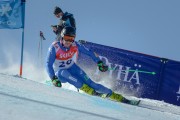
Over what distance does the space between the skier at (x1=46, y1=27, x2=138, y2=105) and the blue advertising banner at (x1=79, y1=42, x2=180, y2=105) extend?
1.58m

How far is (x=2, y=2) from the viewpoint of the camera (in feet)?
27.9

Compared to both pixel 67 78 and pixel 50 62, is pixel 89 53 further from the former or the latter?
pixel 50 62

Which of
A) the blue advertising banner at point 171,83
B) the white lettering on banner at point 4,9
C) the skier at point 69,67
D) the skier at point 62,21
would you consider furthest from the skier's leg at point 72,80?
the blue advertising banner at point 171,83

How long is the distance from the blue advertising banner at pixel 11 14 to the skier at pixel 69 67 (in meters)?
1.67

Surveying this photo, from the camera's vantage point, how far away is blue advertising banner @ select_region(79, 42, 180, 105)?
8727mm

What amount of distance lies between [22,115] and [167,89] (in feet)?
20.9

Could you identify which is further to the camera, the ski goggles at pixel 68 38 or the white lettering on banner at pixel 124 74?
the white lettering on banner at pixel 124 74

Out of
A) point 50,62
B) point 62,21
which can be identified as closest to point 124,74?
point 62,21

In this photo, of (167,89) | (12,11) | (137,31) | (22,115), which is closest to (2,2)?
(12,11)

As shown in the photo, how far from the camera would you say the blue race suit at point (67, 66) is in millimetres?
7117

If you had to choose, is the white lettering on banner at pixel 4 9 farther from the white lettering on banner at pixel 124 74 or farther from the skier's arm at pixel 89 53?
the white lettering on banner at pixel 124 74

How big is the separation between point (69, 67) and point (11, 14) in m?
2.02

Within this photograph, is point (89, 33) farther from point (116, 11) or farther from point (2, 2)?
point (2, 2)

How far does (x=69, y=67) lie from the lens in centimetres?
754
